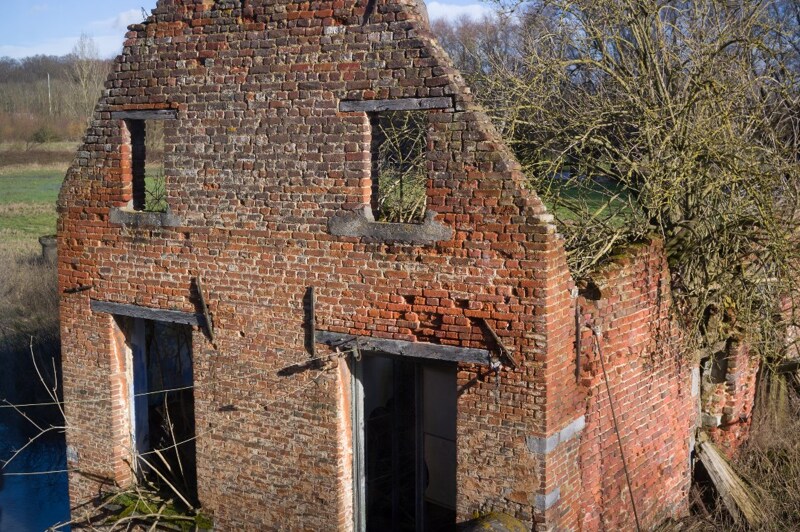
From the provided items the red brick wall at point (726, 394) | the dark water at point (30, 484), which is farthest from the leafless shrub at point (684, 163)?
the dark water at point (30, 484)

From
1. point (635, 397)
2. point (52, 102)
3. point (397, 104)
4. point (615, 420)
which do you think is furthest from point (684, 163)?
point (52, 102)

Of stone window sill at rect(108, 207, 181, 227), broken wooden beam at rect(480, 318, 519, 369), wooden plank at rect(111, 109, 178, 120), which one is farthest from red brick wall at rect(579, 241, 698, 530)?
wooden plank at rect(111, 109, 178, 120)

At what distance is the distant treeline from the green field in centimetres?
225

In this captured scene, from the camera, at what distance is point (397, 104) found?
7250 mm

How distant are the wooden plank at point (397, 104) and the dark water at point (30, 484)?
9099mm

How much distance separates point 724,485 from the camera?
950cm

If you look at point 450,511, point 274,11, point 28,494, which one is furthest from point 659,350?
point 28,494

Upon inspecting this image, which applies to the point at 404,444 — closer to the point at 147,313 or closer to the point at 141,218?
the point at 147,313

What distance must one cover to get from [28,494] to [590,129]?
13201 millimetres

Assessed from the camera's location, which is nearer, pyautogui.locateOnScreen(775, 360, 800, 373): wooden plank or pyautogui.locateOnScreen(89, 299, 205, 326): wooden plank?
pyautogui.locateOnScreen(89, 299, 205, 326): wooden plank

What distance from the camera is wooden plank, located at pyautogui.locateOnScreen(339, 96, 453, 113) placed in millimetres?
7082

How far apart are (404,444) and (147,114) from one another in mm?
4408

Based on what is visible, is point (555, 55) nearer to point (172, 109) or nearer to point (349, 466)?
point (172, 109)

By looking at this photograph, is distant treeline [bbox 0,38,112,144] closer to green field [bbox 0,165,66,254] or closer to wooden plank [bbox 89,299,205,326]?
green field [bbox 0,165,66,254]
